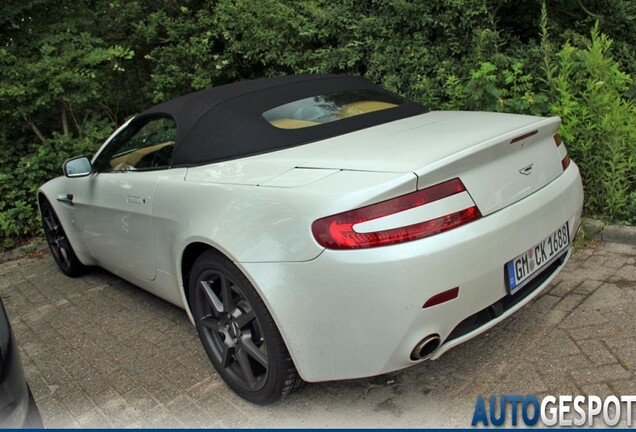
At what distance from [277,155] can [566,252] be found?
1.54m

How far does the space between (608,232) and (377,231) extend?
104 inches

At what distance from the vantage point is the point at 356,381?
254 cm

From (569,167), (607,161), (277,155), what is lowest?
(607,161)

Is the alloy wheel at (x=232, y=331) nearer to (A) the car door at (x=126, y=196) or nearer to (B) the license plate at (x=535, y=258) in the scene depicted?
(A) the car door at (x=126, y=196)

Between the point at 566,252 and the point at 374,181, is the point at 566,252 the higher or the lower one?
the lower one

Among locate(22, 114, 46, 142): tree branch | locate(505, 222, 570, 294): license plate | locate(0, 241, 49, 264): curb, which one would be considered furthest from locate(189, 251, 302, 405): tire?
locate(22, 114, 46, 142): tree branch

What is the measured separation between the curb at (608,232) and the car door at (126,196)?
9.84ft

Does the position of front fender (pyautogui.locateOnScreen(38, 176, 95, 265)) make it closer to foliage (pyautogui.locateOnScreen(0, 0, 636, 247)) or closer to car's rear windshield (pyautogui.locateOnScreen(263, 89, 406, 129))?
foliage (pyautogui.locateOnScreen(0, 0, 636, 247))

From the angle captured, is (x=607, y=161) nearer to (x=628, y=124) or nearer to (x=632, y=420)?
(x=628, y=124)

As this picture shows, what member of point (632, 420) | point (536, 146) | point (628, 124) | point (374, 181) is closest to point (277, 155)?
point (374, 181)

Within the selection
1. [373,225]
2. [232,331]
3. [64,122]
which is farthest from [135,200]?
[64,122]

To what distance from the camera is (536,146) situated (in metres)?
2.50

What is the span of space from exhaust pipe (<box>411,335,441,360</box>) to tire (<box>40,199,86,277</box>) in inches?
129

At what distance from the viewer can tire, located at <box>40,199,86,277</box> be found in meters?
4.35
